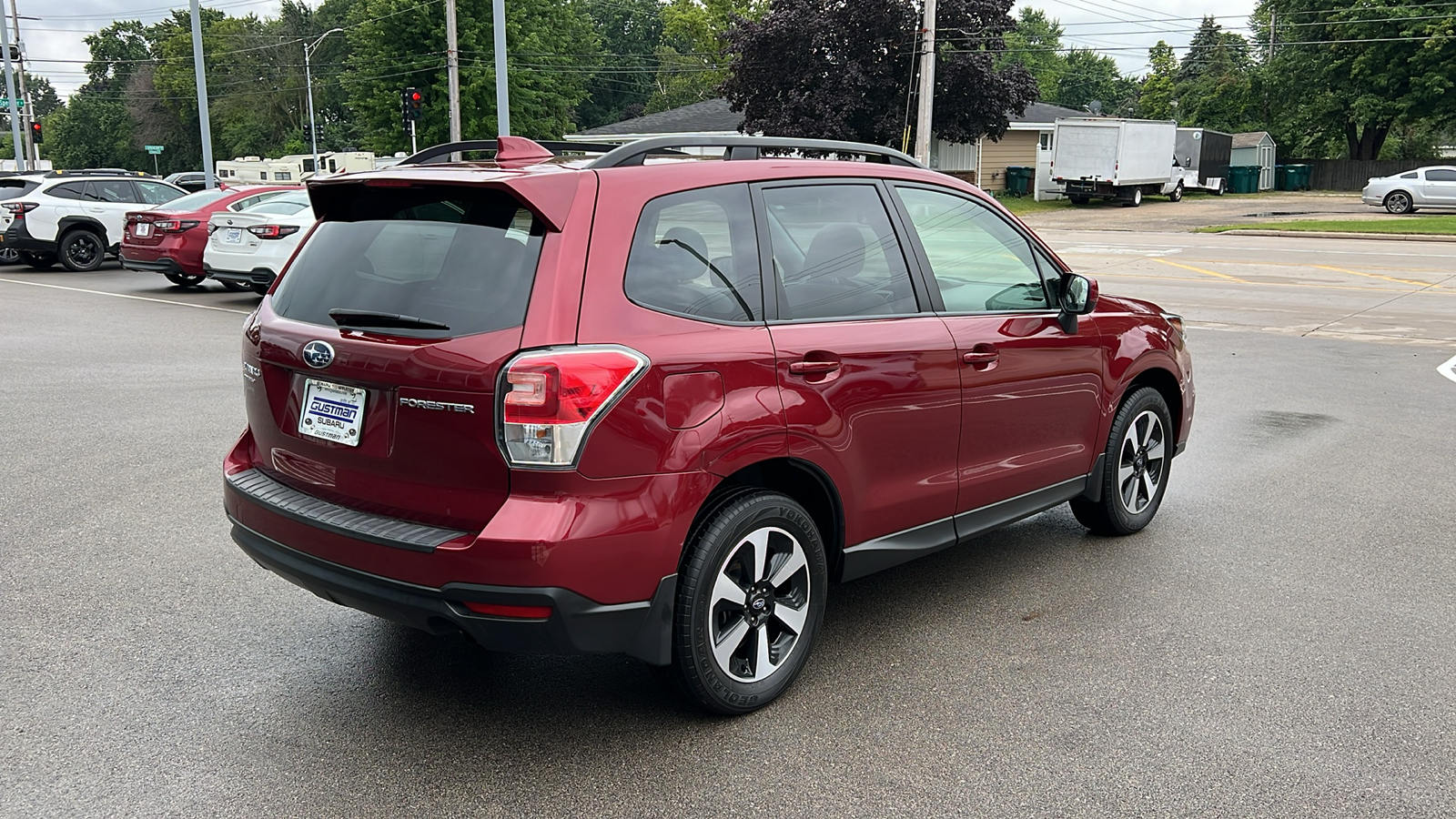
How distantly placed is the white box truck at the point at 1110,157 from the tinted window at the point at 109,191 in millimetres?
33333

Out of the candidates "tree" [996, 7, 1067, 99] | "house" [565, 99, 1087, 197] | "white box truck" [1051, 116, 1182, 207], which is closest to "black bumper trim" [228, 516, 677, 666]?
"white box truck" [1051, 116, 1182, 207]

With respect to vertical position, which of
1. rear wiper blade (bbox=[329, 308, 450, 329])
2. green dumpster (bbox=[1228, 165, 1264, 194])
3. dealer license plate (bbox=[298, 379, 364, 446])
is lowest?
dealer license plate (bbox=[298, 379, 364, 446])

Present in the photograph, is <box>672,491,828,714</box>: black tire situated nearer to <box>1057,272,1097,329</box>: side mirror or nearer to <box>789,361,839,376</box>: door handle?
<box>789,361,839,376</box>: door handle

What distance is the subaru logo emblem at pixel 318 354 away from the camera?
3.55 meters

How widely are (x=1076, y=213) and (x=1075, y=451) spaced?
38.1m

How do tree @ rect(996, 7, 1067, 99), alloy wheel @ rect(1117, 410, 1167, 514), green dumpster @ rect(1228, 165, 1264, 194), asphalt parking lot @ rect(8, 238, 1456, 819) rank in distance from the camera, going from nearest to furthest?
asphalt parking lot @ rect(8, 238, 1456, 819) < alloy wheel @ rect(1117, 410, 1167, 514) < green dumpster @ rect(1228, 165, 1264, 194) < tree @ rect(996, 7, 1067, 99)

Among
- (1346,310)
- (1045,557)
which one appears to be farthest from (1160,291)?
(1045,557)

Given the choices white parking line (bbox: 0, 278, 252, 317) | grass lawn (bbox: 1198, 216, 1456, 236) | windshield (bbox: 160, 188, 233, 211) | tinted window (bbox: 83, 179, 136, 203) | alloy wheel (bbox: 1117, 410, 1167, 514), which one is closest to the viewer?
alloy wheel (bbox: 1117, 410, 1167, 514)

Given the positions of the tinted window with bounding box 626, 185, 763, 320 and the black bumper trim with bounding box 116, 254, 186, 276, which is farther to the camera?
the black bumper trim with bounding box 116, 254, 186, 276

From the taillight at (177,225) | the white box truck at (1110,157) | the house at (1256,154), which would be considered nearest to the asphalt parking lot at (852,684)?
the taillight at (177,225)

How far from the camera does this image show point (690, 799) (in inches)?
128

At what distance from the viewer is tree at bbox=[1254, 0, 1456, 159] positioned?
167 ft

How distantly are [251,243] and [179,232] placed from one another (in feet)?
6.83

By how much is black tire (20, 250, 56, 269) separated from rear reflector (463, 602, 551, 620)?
21042 millimetres
